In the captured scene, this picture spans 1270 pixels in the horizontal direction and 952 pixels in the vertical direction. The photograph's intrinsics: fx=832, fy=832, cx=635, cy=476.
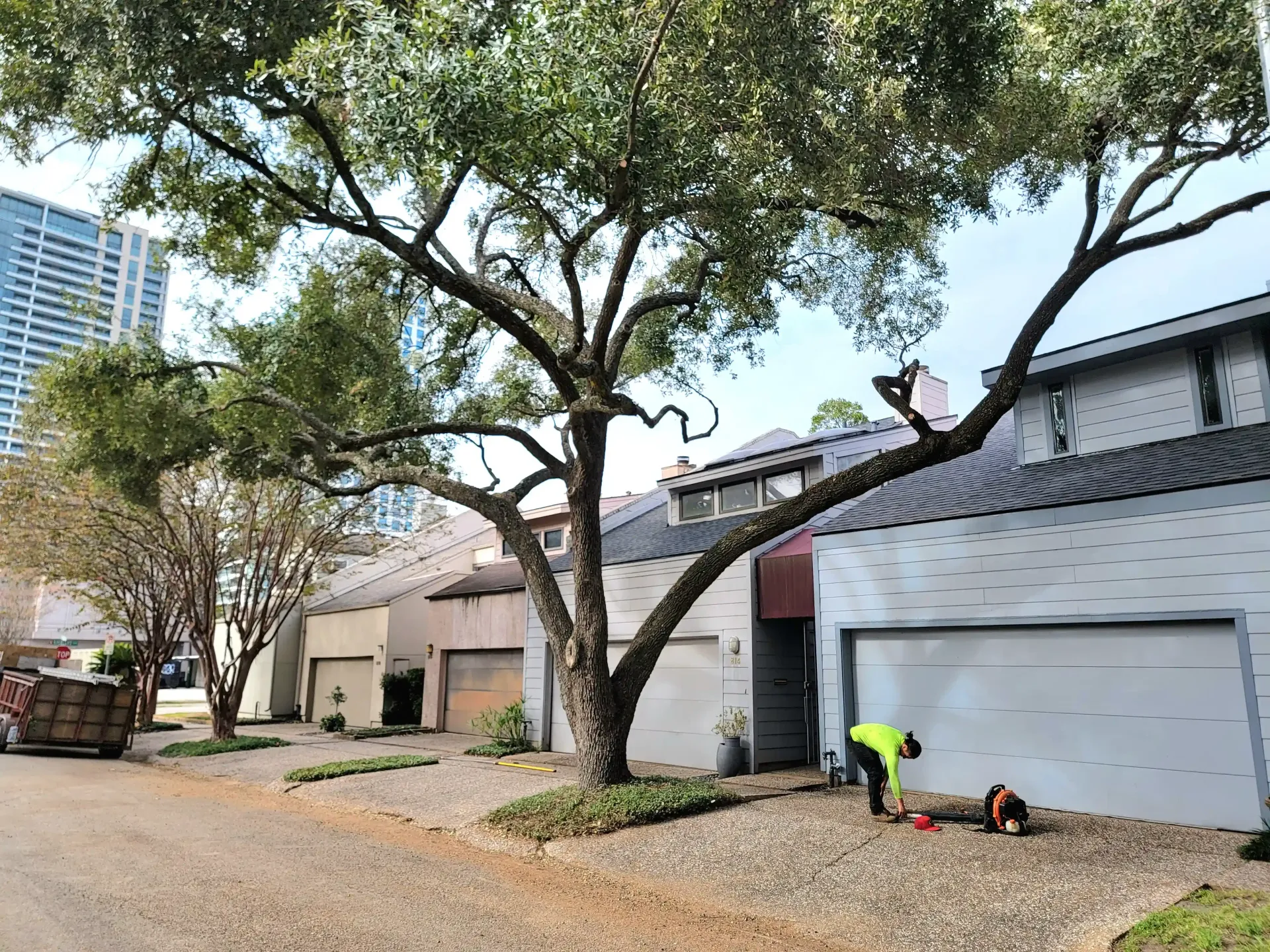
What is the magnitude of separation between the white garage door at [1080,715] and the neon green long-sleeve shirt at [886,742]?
1.88 metres

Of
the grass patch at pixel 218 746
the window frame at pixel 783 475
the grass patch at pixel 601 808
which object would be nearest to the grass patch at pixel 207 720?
the grass patch at pixel 218 746

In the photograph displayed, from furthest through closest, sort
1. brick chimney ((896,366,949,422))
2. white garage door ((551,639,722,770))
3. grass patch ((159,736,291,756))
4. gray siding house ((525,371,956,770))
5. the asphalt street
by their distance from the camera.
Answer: grass patch ((159,736,291,756)), brick chimney ((896,366,949,422)), white garage door ((551,639,722,770)), gray siding house ((525,371,956,770)), the asphalt street

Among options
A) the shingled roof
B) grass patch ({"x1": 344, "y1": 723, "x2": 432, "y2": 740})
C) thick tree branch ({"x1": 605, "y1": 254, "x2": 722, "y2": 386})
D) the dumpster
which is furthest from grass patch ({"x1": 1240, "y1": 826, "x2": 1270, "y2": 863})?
the dumpster

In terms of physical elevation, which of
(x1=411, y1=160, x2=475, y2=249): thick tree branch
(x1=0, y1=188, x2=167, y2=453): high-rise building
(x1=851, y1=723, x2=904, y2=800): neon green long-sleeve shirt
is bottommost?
(x1=851, y1=723, x2=904, y2=800): neon green long-sleeve shirt

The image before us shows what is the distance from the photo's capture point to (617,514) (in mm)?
20453

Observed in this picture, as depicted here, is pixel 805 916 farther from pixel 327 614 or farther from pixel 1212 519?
pixel 327 614

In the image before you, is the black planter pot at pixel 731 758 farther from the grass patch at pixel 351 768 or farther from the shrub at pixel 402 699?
the shrub at pixel 402 699

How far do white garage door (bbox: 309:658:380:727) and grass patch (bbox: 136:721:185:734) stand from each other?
3.81 metres

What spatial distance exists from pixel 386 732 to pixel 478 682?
8.88 feet

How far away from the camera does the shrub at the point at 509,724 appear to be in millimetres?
16531

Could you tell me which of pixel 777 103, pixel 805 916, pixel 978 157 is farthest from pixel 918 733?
pixel 777 103

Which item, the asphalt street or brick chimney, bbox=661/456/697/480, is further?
brick chimney, bbox=661/456/697/480

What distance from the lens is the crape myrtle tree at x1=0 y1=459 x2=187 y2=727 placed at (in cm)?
1866

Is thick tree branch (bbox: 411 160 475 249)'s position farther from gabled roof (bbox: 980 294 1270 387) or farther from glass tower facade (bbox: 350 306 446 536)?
glass tower facade (bbox: 350 306 446 536)
